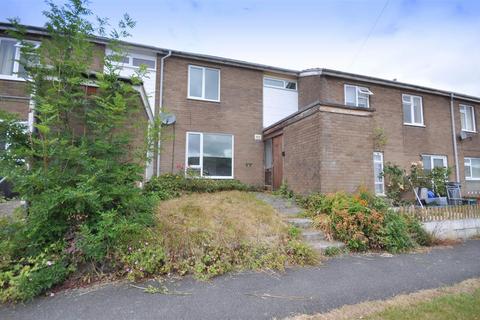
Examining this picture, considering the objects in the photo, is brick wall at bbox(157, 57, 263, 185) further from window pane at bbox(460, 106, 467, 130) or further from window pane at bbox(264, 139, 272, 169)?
window pane at bbox(460, 106, 467, 130)

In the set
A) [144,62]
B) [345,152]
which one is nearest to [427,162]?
[345,152]

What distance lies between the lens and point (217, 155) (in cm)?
1030

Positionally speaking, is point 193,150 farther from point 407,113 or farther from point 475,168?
point 475,168

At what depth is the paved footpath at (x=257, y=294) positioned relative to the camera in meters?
2.64

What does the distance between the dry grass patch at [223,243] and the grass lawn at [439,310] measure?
158 centimetres

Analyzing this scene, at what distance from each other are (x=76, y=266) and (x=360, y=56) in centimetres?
1457

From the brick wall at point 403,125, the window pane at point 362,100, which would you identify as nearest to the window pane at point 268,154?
the brick wall at point 403,125

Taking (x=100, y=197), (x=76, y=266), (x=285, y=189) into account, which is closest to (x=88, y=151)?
(x=100, y=197)

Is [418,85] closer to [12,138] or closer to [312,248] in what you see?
[312,248]

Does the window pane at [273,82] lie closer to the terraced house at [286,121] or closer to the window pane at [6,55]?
the terraced house at [286,121]

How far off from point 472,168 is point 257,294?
16951 millimetres

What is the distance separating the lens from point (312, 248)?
446 centimetres

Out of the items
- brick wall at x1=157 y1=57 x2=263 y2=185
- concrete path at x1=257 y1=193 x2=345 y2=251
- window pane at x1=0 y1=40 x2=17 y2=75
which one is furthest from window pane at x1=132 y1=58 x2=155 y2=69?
concrete path at x1=257 y1=193 x2=345 y2=251

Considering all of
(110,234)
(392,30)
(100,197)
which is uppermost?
(392,30)
